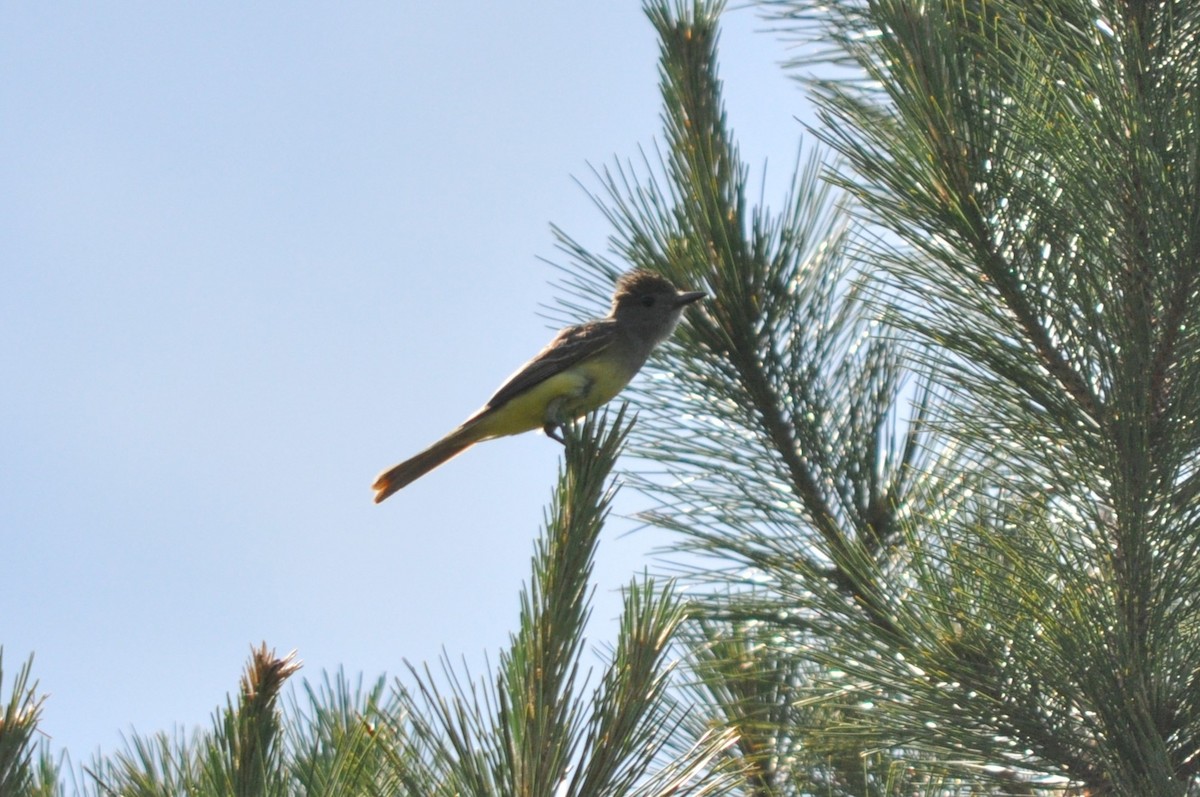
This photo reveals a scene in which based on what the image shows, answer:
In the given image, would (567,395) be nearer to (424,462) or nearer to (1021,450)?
(424,462)

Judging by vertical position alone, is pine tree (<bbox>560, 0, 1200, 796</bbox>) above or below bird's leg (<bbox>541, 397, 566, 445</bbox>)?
below

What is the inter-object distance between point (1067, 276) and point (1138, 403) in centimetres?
33

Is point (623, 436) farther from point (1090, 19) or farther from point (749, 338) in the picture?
point (1090, 19)

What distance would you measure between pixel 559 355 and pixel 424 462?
85 centimetres

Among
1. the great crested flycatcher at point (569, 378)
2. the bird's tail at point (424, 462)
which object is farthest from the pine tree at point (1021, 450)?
the bird's tail at point (424, 462)

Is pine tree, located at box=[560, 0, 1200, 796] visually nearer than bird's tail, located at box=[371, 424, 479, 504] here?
Yes

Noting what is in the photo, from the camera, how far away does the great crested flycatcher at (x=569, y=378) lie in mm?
4285

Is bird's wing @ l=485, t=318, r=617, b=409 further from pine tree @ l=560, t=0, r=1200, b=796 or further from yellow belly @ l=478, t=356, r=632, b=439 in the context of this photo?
pine tree @ l=560, t=0, r=1200, b=796

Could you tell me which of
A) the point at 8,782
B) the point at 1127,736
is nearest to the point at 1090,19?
the point at 1127,736

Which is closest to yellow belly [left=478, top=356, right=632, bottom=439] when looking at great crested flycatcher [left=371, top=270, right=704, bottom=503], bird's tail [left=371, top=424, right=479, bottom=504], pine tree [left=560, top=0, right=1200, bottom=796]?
great crested flycatcher [left=371, top=270, right=704, bottom=503]

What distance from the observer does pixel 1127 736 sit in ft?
6.82

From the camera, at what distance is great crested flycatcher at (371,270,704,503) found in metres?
4.29

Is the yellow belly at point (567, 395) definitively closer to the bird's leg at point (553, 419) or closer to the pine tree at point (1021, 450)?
the bird's leg at point (553, 419)

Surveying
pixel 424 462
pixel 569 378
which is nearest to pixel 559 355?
pixel 569 378
